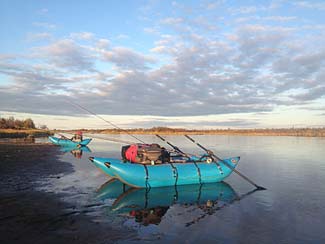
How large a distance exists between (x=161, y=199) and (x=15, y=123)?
67109 millimetres

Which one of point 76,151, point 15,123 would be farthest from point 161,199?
point 15,123

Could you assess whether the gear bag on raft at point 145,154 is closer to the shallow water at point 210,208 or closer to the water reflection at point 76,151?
the shallow water at point 210,208

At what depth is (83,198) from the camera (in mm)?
10922

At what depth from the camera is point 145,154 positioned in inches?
523

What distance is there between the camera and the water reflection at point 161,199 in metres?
9.46

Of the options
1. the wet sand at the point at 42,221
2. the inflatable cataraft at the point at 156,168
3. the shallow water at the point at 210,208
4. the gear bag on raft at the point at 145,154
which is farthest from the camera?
the gear bag on raft at the point at 145,154

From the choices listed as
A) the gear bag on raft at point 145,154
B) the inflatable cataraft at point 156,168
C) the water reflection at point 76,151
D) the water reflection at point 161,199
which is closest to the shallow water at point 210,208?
the water reflection at point 161,199

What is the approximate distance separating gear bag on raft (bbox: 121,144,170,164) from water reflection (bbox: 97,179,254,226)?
1.29 m

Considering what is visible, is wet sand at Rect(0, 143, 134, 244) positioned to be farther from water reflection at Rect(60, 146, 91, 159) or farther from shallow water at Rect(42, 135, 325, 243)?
water reflection at Rect(60, 146, 91, 159)

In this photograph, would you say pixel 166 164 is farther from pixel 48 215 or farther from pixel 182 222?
pixel 48 215

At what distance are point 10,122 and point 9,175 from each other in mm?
58760

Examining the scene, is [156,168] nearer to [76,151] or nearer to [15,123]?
[76,151]

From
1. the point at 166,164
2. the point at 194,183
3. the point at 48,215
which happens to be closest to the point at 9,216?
the point at 48,215

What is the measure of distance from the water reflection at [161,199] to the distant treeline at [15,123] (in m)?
59.2
